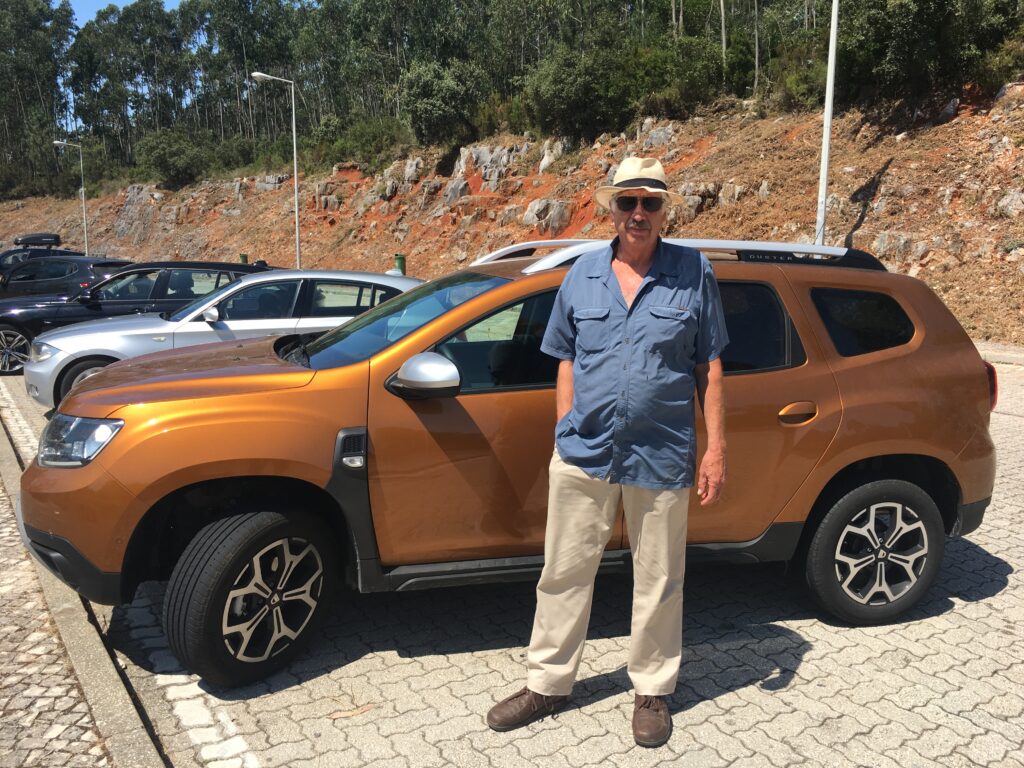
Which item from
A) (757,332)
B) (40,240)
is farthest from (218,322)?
(40,240)

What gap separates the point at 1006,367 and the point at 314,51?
66.1 m

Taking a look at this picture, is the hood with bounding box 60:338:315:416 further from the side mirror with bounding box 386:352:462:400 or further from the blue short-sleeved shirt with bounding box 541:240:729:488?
the blue short-sleeved shirt with bounding box 541:240:729:488

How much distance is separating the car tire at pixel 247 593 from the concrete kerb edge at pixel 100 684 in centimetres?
27

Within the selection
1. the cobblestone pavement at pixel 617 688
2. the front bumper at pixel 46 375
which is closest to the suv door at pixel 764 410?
the cobblestone pavement at pixel 617 688

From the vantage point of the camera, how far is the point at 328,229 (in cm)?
4309

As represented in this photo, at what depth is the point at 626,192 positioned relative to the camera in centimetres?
279

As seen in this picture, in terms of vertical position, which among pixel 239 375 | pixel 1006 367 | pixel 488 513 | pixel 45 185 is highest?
pixel 45 185

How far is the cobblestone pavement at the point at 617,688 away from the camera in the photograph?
290cm

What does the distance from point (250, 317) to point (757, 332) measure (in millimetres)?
5951

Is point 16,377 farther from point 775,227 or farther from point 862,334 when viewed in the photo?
point 775,227

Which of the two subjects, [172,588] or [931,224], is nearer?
[172,588]

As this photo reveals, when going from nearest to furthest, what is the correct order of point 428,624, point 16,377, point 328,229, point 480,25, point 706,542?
1. point 706,542
2. point 428,624
3. point 16,377
4. point 328,229
5. point 480,25

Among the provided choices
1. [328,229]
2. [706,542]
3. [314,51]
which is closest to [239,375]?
[706,542]

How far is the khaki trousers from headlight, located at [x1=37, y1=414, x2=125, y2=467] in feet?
5.58
